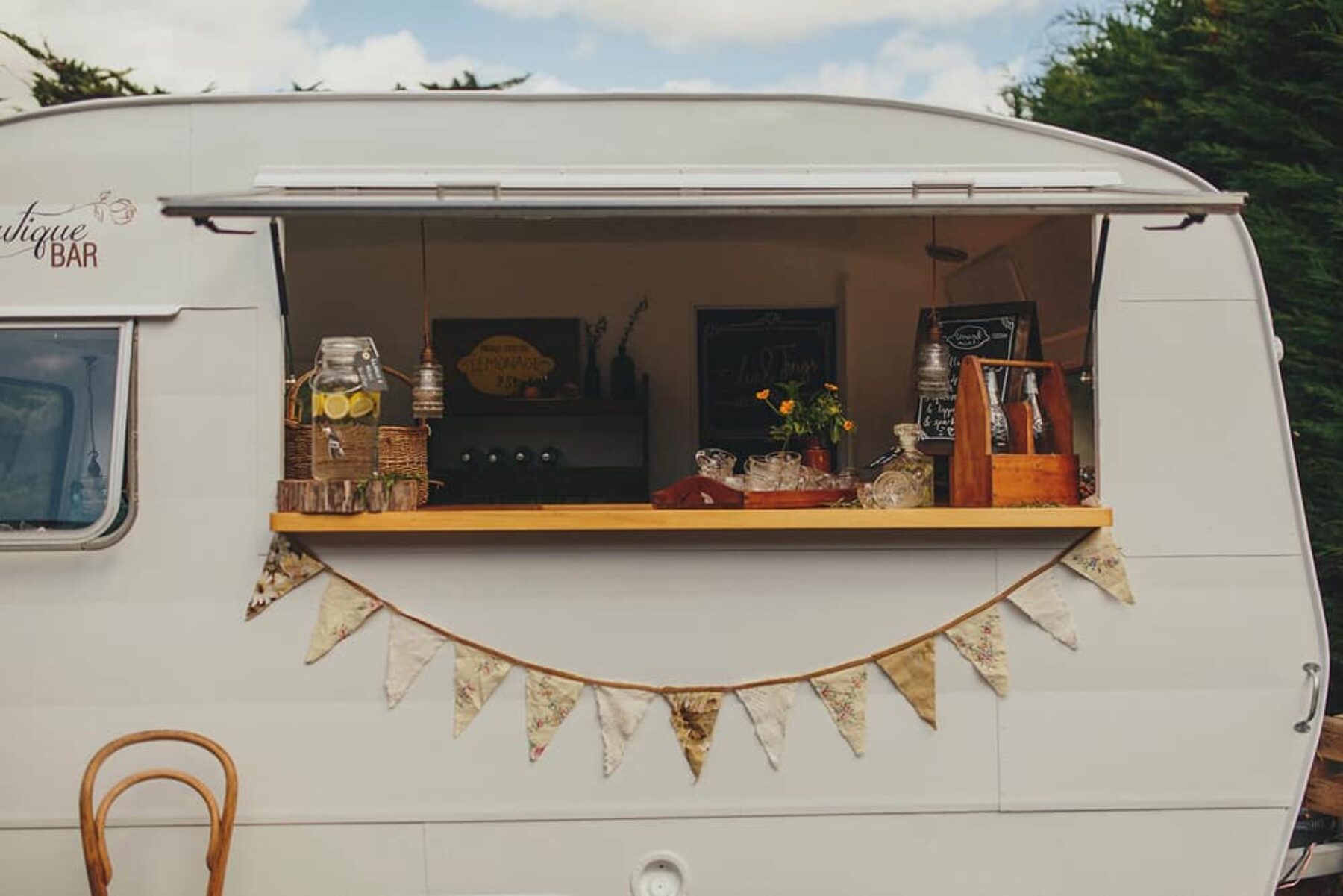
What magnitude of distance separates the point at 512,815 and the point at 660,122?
2000 mm

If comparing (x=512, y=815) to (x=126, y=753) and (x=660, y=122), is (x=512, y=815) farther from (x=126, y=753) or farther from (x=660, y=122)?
(x=660, y=122)

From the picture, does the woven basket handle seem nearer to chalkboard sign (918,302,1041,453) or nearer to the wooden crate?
chalkboard sign (918,302,1041,453)

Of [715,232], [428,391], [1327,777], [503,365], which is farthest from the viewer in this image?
[503,365]

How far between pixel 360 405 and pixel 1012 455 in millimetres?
1881

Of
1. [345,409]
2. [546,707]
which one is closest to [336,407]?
[345,409]

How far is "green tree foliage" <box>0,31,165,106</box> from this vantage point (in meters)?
9.21

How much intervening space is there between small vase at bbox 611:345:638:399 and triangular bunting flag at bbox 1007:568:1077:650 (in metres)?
2.84

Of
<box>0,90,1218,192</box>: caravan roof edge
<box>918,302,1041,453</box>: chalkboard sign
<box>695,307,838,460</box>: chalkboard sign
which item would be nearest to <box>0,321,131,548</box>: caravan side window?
<box>0,90,1218,192</box>: caravan roof edge

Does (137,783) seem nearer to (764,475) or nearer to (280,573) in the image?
(280,573)

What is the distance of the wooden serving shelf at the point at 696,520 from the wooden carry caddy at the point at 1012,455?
115 millimetres

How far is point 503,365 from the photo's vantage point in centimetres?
576

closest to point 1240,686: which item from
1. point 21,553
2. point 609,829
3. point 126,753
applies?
point 609,829

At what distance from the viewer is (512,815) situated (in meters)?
3.13

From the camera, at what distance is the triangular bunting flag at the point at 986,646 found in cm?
315
